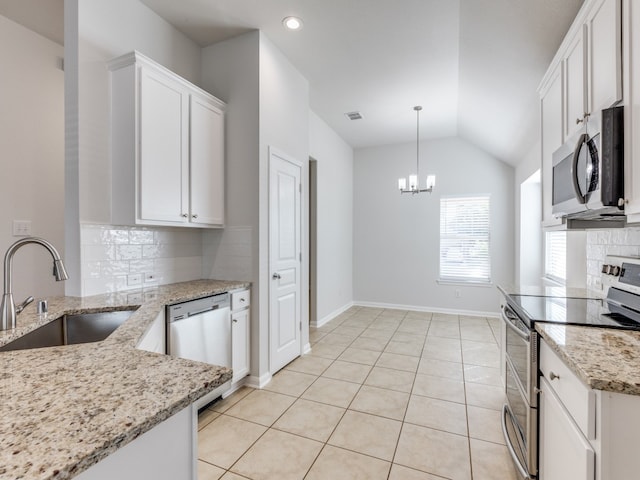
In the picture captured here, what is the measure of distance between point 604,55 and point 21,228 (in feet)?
13.3

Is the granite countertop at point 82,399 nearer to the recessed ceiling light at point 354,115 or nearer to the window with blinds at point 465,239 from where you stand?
the recessed ceiling light at point 354,115

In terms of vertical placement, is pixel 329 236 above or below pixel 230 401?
above

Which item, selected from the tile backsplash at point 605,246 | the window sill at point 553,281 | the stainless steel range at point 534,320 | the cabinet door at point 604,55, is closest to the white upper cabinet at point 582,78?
the cabinet door at point 604,55

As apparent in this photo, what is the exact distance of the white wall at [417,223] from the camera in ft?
16.6

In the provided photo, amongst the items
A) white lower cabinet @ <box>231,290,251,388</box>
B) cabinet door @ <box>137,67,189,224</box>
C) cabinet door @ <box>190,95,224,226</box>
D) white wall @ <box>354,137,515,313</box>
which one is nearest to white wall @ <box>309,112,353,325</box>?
white wall @ <box>354,137,515,313</box>

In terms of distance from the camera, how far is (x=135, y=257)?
249 cm

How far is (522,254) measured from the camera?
4.49 m

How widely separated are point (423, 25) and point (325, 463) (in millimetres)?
3313

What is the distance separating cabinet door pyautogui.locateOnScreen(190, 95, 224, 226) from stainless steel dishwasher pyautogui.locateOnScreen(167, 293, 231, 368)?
2.44 ft

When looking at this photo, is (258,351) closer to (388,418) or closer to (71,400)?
(388,418)

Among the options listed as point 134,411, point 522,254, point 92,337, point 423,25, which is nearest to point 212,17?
point 423,25

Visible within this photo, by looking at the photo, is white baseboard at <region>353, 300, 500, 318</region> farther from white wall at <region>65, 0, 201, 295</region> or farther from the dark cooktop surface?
white wall at <region>65, 0, 201, 295</region>

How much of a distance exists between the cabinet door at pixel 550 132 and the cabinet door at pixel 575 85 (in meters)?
0.11

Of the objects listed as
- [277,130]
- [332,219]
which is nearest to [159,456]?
[277,130]
